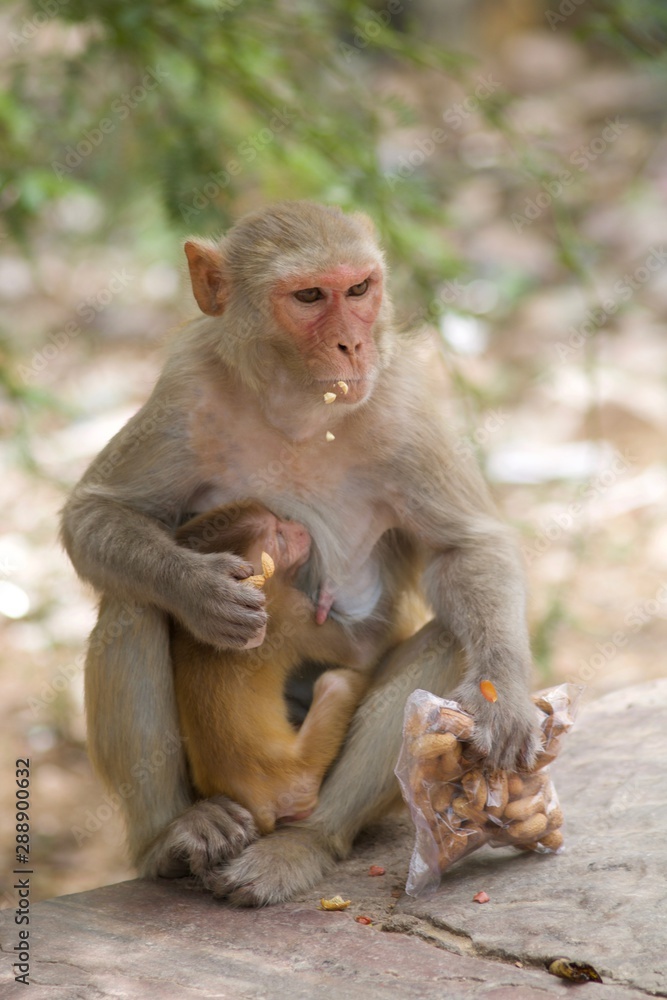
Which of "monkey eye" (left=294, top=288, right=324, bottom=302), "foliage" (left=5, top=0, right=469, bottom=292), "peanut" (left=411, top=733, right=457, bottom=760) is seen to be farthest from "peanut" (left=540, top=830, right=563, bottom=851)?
"foliage" (left=5, top=0, right=469, bottom=292)

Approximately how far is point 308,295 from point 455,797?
1816 millimetres

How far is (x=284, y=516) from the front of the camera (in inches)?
180

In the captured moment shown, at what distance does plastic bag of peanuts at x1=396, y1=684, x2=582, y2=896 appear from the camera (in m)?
4.02

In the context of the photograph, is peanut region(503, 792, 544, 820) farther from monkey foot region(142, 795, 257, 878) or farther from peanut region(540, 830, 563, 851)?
monkey foot region(142, 795, 257, 878)

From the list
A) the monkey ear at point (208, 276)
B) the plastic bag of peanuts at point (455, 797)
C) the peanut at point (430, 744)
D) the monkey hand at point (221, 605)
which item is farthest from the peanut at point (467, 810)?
the monkey ear at point (208, 276)

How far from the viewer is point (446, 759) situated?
405cm

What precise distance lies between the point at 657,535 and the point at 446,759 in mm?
6143

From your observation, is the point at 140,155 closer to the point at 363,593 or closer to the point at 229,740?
the point at 363,593

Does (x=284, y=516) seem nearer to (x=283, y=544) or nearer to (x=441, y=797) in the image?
(x=283, y=544)

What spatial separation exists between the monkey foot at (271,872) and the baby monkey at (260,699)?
16 cm

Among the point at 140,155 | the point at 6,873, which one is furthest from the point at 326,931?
the point at 140,155

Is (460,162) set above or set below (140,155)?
above

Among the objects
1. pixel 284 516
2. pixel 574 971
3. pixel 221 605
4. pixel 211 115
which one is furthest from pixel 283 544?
pixel 211 115

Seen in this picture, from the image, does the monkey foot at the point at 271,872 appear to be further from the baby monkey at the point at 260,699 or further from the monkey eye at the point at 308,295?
the monkey eye at the point at 308,295
